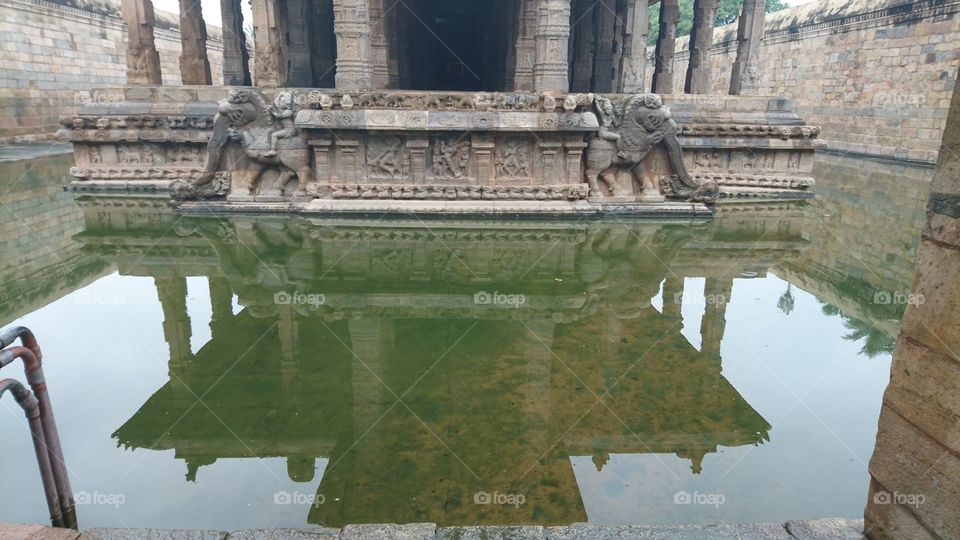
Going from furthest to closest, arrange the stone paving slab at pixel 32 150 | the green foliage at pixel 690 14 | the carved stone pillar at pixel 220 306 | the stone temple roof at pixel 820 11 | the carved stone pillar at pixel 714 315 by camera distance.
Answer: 1. the green foliage at pixel 690 14
2. the stone temple roof at pixel 820 11
3. the stone paving slab at pixel 32 150
4. the carved stone pillar at pixel 220 306
5. the carved stone pillar at pixel 714 315

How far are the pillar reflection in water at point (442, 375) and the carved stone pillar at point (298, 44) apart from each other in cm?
1005

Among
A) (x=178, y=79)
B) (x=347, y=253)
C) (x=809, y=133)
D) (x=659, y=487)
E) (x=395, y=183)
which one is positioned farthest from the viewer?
(x=178, y=79)

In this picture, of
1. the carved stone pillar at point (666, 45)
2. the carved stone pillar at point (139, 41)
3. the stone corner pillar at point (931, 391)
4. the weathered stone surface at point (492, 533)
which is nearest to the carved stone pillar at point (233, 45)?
the carved stone pillar at point (139, 41)

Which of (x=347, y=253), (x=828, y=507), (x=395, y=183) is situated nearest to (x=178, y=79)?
(x=395, y=183)

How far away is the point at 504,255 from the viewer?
6.80 metres

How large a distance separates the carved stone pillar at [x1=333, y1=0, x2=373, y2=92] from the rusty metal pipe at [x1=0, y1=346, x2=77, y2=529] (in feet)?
23.5

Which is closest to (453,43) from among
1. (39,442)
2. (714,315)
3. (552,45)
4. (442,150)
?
(552,45)

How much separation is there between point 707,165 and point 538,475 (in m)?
9.69

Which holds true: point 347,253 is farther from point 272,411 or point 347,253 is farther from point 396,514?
point 396,514

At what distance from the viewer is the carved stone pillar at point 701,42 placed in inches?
567

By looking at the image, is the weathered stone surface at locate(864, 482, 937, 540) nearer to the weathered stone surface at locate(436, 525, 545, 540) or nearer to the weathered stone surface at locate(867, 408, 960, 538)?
the weathered stone surface at locate(867, 408, 960, 538)

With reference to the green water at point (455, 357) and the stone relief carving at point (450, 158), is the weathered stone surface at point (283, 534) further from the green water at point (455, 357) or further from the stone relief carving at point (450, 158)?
the stone relief carving at point (450, 158)
